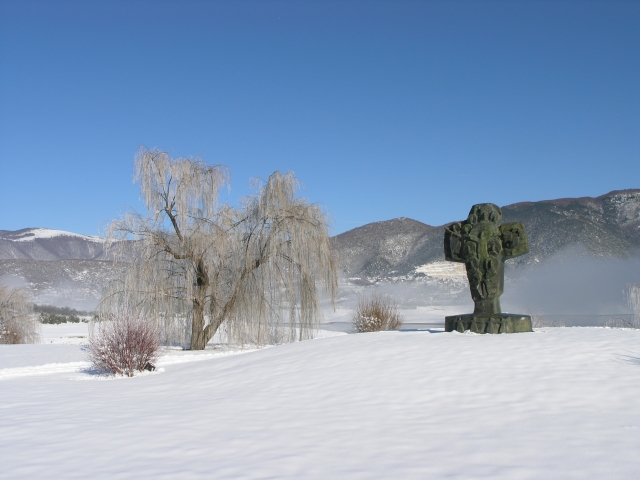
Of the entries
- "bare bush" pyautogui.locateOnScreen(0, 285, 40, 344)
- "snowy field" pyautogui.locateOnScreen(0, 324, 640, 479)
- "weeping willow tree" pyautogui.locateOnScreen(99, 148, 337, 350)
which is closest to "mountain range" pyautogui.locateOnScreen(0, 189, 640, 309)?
"bare bush" pyautogui.locateOnScreen(0, 285, 40, 344)

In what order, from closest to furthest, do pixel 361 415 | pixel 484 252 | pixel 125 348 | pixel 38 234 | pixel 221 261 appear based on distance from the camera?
1. pixel 361 415
2. pixel 125 348
3. pixel 484 252
4. pixel 221 261
5. pixel 38 234

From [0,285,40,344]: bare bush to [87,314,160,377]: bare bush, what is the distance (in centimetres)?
1545

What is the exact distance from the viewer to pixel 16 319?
25.1 metres

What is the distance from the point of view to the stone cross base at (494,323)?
11.3 meters

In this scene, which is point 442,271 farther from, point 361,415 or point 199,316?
point 361,415

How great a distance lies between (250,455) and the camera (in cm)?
503

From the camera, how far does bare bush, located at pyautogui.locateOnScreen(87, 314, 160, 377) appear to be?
36.9ft

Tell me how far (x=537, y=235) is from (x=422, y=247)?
16837 millimetres

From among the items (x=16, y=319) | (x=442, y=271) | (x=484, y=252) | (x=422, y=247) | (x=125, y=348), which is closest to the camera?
(x=125, y=348)

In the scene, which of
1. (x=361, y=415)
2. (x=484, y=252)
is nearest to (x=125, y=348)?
(x=361, y=415)

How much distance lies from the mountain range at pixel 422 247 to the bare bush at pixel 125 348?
2171 inches

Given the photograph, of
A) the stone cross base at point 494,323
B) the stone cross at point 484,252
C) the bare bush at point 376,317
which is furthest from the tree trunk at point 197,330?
the stone cross base at point 494,323

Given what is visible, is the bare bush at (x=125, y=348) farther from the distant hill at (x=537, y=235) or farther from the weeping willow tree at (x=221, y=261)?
the distant hill at (x=537, y=235)

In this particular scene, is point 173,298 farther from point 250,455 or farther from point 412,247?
point 412,247
